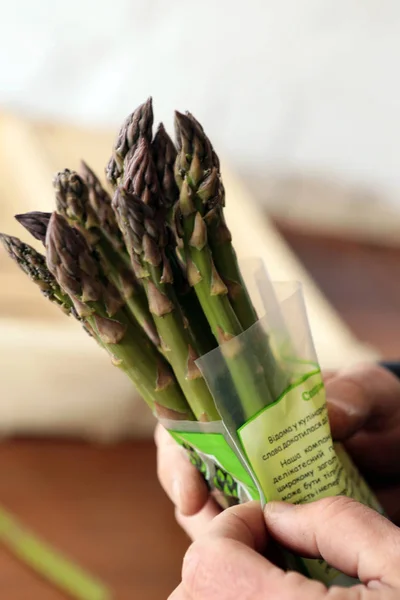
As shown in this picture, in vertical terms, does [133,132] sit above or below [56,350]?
above

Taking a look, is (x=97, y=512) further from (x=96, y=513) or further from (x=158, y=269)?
(x=158, y=269)

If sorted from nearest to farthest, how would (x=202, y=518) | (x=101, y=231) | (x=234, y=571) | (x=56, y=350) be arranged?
1. (x=234, y=571)
2. (x=101, y=231)
3. (x=202, y=518)
4. (x=56, y=350)

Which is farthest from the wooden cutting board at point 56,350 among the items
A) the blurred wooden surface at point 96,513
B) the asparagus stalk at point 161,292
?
the asparagus stalk at point 161,292

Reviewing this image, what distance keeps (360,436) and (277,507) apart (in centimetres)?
22

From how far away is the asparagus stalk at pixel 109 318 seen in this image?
1.29ft

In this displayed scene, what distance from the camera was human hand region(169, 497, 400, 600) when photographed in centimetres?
32

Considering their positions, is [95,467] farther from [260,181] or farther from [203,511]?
[260,181]

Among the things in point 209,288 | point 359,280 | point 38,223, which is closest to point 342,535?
point 209,288

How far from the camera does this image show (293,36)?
1.45 m

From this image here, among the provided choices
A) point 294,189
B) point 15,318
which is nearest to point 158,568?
point 15,318

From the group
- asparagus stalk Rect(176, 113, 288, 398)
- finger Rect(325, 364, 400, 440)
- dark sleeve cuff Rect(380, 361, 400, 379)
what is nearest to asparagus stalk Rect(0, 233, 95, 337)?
asparagus stalk Rect(176, 113, 288, 398)

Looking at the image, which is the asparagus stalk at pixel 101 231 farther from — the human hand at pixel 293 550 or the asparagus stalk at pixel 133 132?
the human hand at pixel 293 550

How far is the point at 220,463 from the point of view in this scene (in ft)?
1.42

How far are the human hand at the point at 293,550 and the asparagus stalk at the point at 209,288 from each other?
0.07m
